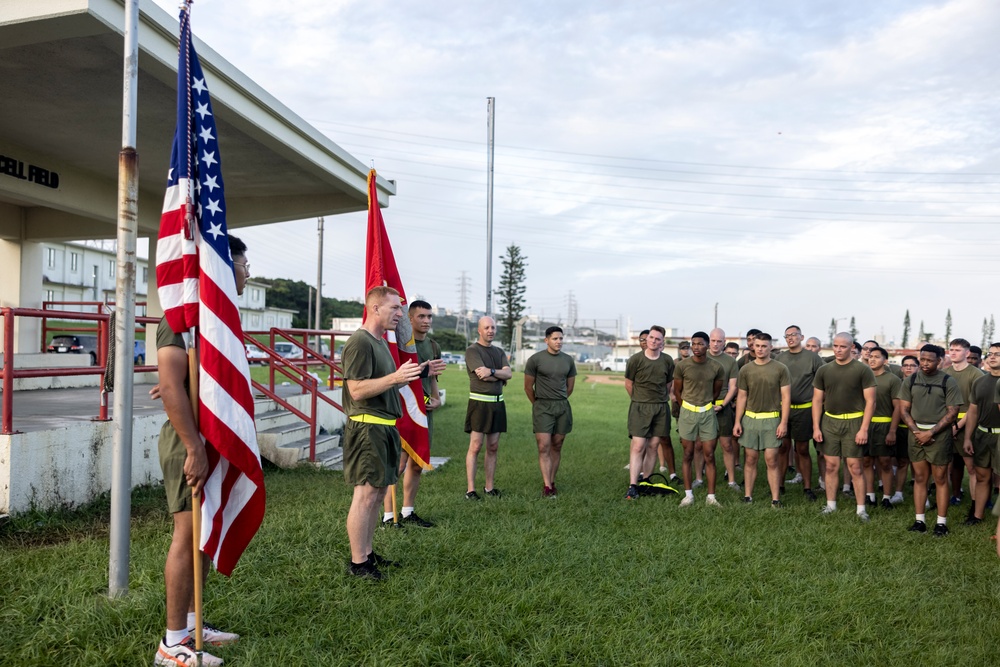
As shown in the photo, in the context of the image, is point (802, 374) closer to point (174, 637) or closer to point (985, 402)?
point (985, 402)

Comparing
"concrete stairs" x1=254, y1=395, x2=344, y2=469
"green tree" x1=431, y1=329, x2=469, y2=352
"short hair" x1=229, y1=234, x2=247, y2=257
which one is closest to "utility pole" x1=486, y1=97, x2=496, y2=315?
"concrete stairs" x1=254, y1=395, x2=344, y2=469

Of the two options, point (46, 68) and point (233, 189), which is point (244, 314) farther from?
point (46, 68)

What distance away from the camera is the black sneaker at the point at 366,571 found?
479cm

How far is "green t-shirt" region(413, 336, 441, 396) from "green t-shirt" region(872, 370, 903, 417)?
210 inches

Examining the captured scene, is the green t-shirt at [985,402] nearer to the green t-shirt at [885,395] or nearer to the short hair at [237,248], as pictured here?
the green t-shirt at [885,395]

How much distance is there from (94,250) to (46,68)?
48644mm

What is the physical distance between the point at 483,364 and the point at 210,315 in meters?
4.41

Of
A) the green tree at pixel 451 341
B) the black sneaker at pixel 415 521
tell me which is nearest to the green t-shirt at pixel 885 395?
the black sneaker at pixel 415 521

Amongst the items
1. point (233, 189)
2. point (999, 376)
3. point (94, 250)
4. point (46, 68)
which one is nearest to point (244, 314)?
point (94, 250)

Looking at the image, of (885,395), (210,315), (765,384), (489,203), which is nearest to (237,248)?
(210,315)

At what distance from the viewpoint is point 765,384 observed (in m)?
8.20

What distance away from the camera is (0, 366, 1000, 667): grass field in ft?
12.7

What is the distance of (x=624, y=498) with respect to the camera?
8227 millimetres

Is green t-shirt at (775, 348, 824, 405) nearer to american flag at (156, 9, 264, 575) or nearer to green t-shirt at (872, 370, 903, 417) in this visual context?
green t-shirt at (872, 370, 903, 417)
